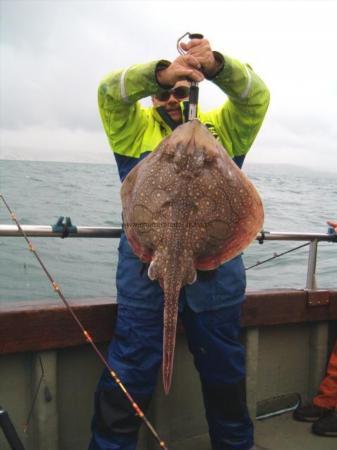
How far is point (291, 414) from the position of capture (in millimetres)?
4023

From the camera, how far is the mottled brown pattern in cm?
231

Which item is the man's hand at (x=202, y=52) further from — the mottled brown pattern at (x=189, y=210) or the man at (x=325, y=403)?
the man at (x=325, y=403)

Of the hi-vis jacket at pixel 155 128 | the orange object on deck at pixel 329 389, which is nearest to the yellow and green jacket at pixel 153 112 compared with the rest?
the hi-vis jacket at pixel 155 128

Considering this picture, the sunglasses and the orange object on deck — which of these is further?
the orange object on deck

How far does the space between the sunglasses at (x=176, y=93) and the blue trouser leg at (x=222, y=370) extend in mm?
1320

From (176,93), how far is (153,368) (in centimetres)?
169

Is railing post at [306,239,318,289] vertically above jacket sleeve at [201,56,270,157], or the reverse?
jacket sleeve at [201,56,270,157]

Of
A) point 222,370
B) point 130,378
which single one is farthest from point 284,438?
point 130,378

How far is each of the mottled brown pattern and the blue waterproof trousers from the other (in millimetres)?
485

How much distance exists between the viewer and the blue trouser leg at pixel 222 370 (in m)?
2.80

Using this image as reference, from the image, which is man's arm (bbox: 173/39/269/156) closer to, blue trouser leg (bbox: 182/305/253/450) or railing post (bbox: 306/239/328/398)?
blue trouser leg (bbox: 182/305/253/450)

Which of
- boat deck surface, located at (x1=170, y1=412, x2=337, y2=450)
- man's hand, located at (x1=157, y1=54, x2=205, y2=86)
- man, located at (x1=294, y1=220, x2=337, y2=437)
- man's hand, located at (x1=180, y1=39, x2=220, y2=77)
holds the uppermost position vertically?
man's hand, located at (x1=180, y1=39, x2=220, y2=77)

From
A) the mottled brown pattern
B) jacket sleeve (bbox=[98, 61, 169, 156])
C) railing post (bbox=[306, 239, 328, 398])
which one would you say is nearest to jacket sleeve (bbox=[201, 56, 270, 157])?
jacket sleeve (bbox=[98, 61, 169, 156])

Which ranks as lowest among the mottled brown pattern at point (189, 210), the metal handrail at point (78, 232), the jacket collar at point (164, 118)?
the metal handrail at point (78, 232)
